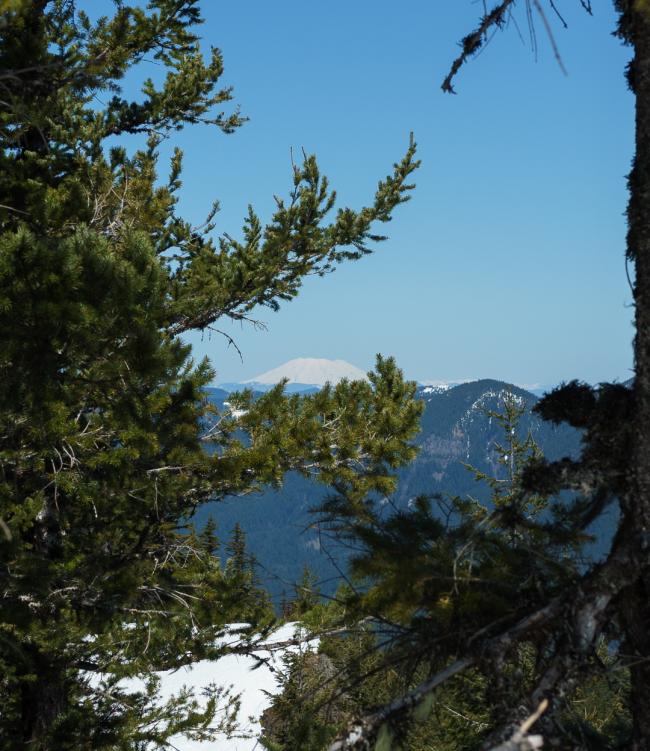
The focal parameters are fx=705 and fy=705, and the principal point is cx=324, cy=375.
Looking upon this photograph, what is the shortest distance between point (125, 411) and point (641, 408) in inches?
180

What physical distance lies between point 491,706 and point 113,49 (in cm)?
872

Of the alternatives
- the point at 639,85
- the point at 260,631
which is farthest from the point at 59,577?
the point at 639,85

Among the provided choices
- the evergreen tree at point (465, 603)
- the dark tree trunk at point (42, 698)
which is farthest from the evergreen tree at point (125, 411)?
the evergreen tree at point (465, 603)

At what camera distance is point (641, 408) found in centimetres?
254

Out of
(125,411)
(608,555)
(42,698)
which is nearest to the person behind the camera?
(608,555)

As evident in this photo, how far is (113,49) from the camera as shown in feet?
28.4

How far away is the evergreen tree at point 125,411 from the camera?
5.53m

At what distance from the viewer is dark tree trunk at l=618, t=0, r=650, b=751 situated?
2.45 meters

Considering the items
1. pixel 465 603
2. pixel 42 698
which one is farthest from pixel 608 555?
pixel 42 698

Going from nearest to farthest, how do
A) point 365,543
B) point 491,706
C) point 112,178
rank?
point 491,706, point 365,543, point 112,178

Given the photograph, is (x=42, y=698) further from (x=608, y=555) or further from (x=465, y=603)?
(x=608, y=555)

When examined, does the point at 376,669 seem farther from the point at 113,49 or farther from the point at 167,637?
the point at 113,49

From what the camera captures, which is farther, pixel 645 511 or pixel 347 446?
pixel 347 446

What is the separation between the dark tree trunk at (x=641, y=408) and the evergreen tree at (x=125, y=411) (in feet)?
12.3
